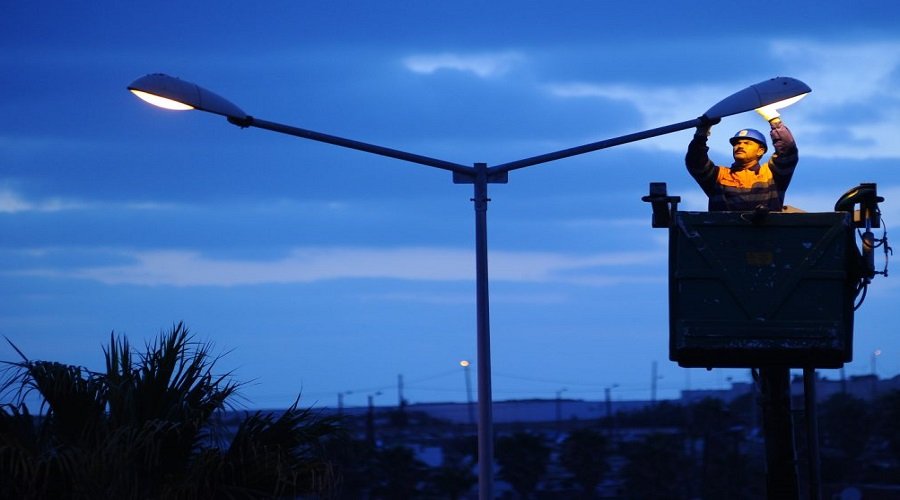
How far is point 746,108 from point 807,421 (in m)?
3.19

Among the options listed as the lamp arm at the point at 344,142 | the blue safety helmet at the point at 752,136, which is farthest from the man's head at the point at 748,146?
the lamp arm at the point at 344,142

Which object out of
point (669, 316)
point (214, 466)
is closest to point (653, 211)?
point (669, 316)

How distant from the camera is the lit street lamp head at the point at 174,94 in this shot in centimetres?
1026

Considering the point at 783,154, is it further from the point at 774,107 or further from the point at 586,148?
the point at 586,148

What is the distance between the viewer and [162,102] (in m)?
10.5

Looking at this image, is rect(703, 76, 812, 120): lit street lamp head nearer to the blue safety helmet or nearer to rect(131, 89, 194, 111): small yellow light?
the blue safety helmet

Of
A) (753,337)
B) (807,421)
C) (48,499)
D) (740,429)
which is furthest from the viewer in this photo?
(740,429)

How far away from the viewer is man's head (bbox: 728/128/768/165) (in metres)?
10.6

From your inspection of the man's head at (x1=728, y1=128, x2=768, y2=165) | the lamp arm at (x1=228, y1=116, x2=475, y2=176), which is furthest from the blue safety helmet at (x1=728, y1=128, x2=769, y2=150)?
the lamp arm at (x1=228, y1=116, x2=475, y2=176)

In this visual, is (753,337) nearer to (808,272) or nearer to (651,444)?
(808,272)

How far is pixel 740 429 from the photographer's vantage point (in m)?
29.8

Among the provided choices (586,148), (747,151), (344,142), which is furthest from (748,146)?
(344,142)

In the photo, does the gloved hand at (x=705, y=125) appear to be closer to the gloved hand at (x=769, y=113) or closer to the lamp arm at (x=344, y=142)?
the gloved hand at (x=769, y=113)

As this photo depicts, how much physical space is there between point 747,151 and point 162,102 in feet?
17.0
